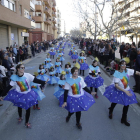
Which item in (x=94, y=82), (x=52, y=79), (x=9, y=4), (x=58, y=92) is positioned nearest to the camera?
(x=58, y=92)

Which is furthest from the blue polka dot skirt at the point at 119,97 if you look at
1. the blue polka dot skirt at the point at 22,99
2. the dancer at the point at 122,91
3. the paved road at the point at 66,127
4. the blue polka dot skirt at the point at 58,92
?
the blue polka dot skirt at the point at 22,99

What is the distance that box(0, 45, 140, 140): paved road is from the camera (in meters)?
3.92

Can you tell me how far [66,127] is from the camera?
14.2 feet

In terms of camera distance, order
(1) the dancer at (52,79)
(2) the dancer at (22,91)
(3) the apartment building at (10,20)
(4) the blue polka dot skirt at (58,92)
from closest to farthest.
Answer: (2) the dancer at (22,91), (4) the blue polka dot skirt at (58,92), (1) the dancer at (52,79), (3) the apartment building at (10,20)

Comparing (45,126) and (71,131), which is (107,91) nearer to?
(71,131)

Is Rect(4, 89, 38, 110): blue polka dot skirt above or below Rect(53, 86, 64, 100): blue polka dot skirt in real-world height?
above

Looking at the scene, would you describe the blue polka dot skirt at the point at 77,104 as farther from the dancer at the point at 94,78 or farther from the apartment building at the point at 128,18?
the apartment building at the point at 128,18

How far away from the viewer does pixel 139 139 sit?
379cm

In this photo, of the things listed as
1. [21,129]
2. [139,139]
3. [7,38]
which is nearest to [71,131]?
[21,129]

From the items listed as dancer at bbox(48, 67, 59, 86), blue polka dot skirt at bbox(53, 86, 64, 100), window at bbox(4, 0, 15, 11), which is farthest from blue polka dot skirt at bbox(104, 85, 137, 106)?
window at bbox(4, 0, 15, 11)

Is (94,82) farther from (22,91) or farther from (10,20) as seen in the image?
(10,20)

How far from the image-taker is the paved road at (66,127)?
12.9 feet

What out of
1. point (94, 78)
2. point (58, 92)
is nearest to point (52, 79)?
point (58, 92)

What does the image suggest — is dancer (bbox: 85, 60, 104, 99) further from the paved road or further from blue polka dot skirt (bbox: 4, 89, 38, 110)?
blue polka dot skirt (bbox: 4, 89, 38, 110)
